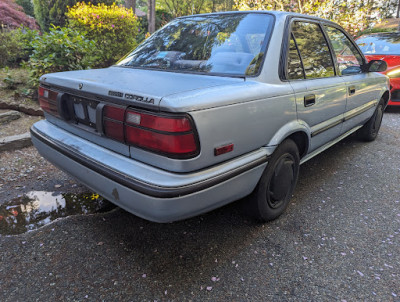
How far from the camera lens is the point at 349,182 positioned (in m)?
3.20

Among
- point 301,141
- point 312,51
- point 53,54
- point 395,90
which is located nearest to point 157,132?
point 301,141

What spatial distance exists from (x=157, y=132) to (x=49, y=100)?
1.20 m

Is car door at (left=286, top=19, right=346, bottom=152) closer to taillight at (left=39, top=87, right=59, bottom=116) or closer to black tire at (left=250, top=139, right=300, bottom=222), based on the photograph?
black tire at (left=250, top=139, right=300, bottom=222)

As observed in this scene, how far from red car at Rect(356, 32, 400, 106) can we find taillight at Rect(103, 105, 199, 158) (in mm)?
6036

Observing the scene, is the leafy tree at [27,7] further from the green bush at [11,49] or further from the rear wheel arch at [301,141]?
the rear wheel arch at [301,141]

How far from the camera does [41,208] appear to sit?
2535 mm

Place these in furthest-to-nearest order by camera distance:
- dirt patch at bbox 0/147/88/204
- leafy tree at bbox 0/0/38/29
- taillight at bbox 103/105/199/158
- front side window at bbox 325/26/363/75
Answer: leafy tree at bbox 0/0/38/29, front side window at bbox 325/26/363/75, dirt patch at bbox 0/147/88/204, taillight at bbox 103/105/199/158

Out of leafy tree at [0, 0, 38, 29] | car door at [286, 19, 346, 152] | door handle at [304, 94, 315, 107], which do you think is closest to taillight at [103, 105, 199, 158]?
car door at [286, 19, 346, 152]

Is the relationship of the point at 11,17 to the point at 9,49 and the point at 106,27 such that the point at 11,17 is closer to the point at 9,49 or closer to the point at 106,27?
the point at 9,49

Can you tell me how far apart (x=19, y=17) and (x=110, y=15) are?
A: 241 inches

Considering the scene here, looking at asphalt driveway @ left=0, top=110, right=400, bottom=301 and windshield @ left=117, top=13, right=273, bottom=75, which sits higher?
windshield @ left=117, top=13, right=273, bottom=75

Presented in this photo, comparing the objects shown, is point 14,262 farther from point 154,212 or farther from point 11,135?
point 11,135

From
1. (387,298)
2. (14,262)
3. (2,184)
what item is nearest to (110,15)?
(2,184)

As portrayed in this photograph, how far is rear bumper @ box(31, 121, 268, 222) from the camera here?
1.53 meters
